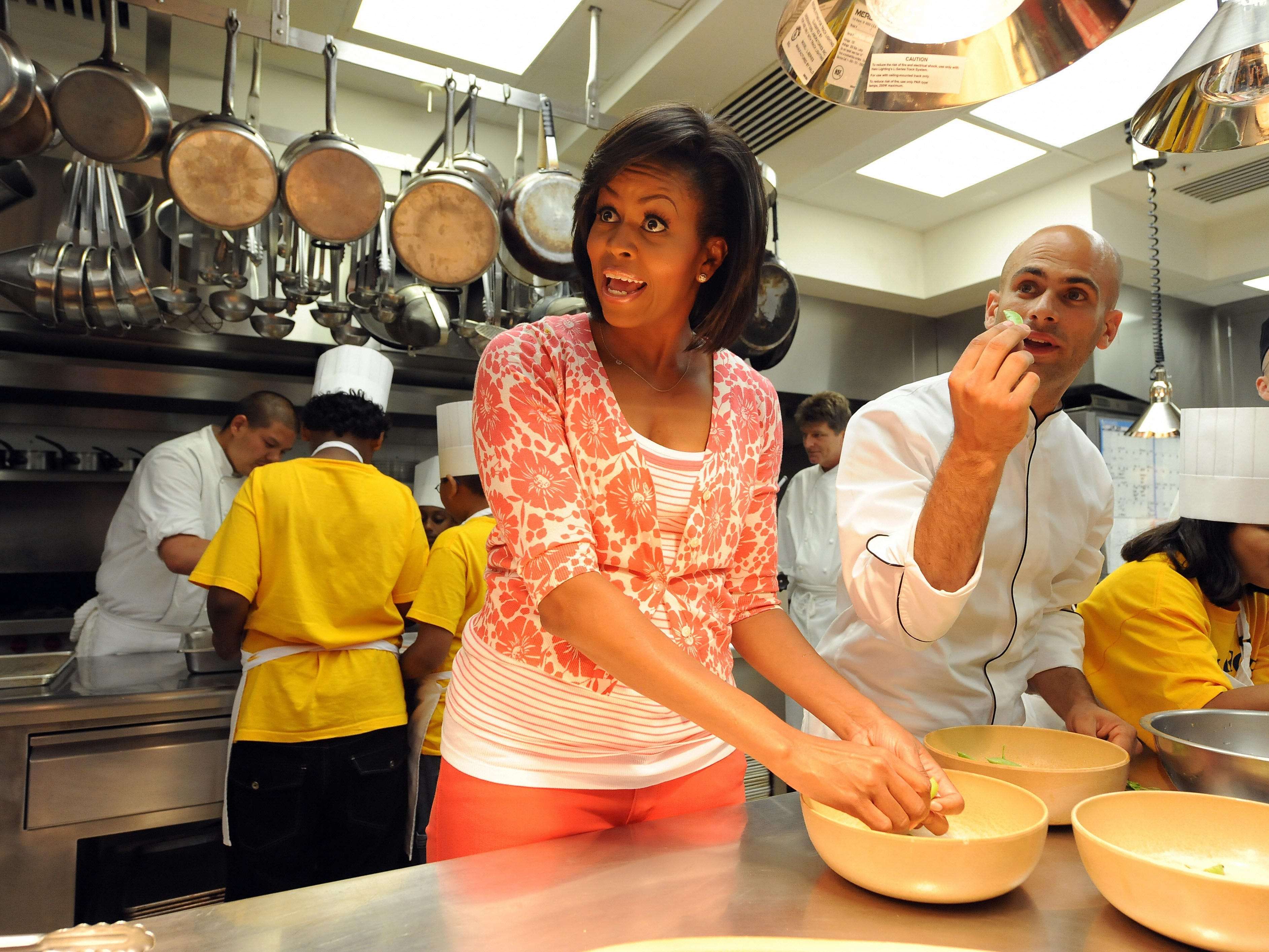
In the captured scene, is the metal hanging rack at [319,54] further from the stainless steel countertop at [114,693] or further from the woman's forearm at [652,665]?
the woman's forearm at [652,665]

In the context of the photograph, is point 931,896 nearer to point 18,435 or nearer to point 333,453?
point 333,453

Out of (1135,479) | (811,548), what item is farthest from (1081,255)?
(1135,479)

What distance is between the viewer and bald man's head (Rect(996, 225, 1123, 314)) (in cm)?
136

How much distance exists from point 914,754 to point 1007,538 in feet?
2.04

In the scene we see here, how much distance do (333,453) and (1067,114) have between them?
288 cm

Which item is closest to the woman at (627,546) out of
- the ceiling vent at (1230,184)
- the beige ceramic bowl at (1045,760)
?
the beige ceramic bowl at (1045,760)

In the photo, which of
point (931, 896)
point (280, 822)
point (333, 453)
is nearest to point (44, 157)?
point (333, 453)

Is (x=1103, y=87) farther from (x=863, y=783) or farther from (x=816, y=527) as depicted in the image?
(x=863, y=783)

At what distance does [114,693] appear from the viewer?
2.05 meters

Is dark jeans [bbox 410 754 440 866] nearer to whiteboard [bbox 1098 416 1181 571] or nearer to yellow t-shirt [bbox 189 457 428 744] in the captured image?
yellow t-shirt [bbox 189 457 428 744]

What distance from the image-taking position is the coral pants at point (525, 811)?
99 cm

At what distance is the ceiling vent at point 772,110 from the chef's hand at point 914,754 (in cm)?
241

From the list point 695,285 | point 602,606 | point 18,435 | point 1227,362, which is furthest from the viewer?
point 1227,362

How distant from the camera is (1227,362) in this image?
453cm
